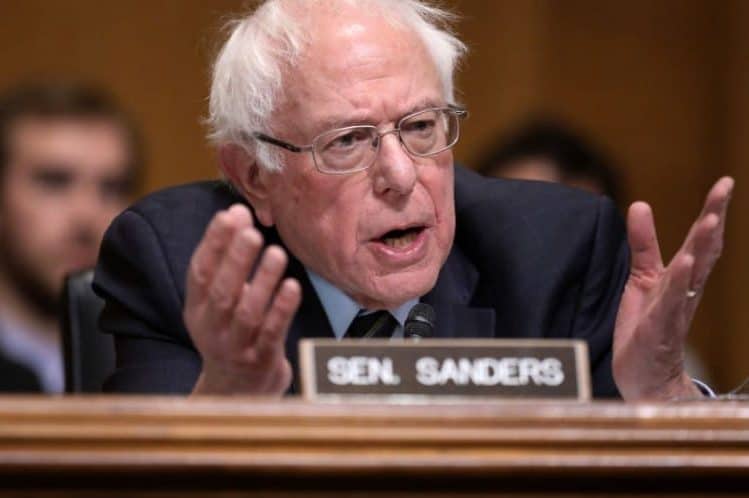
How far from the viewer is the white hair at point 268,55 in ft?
7.11

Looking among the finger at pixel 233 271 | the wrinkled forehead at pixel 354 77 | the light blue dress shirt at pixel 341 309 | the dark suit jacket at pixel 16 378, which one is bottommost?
the dark suit jacket at pixel 16 378

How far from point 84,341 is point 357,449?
3.99ft

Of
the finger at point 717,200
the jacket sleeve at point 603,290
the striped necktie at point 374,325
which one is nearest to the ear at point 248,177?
the striped necktie at point 374,325

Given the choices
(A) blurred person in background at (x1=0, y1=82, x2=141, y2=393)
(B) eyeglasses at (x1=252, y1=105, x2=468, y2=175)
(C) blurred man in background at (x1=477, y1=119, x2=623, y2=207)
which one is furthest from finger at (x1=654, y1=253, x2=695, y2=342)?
(A) blurred person in background at (x1=0, y1=82, x2=141, y2=393)

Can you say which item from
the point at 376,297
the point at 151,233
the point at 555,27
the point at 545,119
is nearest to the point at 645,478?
the point at 376,297

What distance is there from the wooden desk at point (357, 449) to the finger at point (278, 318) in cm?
24

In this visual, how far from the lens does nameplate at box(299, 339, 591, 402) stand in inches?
55.7

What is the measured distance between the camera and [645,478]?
1.25 meters

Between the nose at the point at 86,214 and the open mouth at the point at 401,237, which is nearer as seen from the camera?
the open mouth at the point at 401,237

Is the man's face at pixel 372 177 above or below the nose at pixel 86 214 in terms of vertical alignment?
above

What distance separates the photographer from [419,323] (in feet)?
6.34

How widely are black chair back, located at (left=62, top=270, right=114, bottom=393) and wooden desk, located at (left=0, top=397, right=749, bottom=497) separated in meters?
1.11

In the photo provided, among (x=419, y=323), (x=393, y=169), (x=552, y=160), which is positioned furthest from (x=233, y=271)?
(x=552, y=160)

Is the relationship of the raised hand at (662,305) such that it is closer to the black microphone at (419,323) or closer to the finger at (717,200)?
the finger at (717,200)
